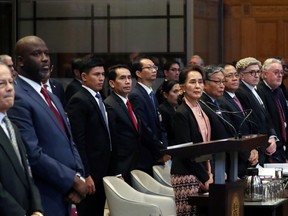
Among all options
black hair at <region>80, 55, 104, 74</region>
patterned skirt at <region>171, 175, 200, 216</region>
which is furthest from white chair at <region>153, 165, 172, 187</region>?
black hair at <region>80, 55, 104, 74</region>

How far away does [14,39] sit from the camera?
49.0 ft

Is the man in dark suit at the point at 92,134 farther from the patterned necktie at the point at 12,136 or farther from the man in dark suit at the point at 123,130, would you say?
the patterned necktie at the point at 12,136

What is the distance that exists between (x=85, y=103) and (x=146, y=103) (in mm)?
1494

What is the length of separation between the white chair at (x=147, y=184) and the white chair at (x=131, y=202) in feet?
1.55

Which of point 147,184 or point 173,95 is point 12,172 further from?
point 173,95

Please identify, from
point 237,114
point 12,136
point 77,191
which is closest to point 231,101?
point 237,114

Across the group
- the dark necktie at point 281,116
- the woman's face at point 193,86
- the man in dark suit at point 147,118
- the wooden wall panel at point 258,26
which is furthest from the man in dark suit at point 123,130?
the wooden wall panel at point 258,26

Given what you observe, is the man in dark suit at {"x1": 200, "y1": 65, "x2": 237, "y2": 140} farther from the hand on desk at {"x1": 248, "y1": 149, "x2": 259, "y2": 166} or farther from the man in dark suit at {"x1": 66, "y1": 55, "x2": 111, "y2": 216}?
the man in dark suit at {"x1": 66, "y1": 55, "x2": 111, "y2": 216}

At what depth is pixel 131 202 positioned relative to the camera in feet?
25.9

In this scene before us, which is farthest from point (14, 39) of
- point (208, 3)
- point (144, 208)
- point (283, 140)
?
point (144, 208)

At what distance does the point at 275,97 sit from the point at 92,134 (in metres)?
3.59

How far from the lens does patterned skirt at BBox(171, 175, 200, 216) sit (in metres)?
8.07

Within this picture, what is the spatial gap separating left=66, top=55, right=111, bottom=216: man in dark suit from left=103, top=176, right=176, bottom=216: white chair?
1.32 feet

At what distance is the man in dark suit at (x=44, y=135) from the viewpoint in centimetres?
633
